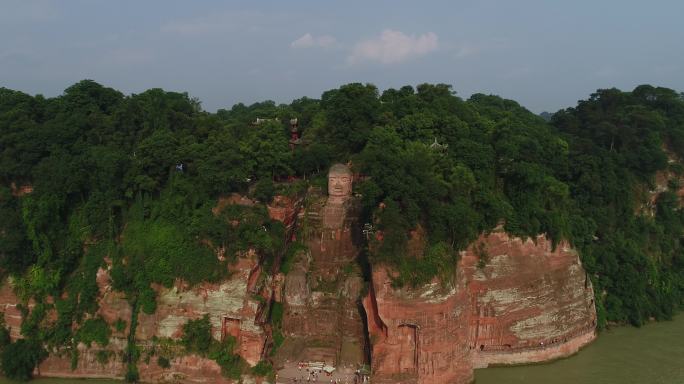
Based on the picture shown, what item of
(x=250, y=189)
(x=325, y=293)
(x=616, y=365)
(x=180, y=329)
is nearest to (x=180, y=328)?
(x=180, y=329)

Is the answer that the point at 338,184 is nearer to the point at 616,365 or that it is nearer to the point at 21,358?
the point at 616,365

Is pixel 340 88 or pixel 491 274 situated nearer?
pixel 491 274

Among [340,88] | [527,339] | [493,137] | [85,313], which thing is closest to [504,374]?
[527,339]

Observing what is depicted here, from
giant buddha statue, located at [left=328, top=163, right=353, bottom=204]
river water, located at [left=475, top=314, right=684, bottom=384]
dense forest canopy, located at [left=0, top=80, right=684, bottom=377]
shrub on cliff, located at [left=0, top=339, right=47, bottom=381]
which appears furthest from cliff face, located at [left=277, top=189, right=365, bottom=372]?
shrub on cliff, located at [left=0, top=339, right=47, bottom=381]

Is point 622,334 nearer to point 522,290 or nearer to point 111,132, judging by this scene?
point 522,290

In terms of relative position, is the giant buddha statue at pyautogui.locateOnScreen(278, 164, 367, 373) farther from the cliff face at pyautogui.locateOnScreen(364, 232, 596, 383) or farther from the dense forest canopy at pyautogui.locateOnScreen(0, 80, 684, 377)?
the cliff face at pyautogui.locateOnScreen(364, 232, 596, 383)
